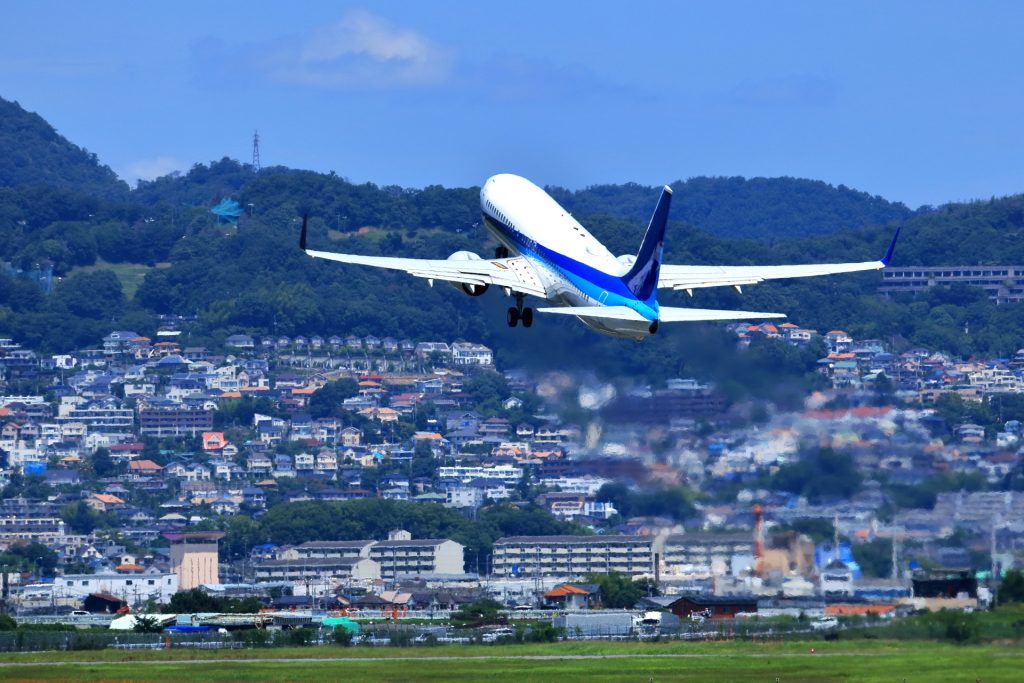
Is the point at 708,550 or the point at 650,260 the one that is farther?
the point at 650,260

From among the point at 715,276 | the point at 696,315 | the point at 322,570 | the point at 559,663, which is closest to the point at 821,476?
the point at 696,315

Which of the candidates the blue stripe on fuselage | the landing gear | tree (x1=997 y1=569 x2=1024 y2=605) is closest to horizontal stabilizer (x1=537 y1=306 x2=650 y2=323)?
the blue stripe on fuselage

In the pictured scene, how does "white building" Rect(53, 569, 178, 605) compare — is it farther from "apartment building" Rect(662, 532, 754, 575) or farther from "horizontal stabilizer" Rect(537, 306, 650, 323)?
"apartment building" Rect(662, 532, 754, 575)

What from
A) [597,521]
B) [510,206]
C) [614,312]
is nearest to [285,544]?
[597,521]

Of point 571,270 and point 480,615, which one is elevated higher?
point 571,270

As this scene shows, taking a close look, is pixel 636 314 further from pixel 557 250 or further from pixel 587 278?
pixel 557 250
